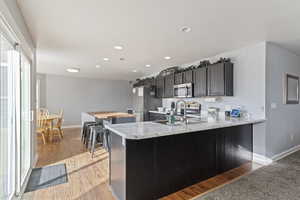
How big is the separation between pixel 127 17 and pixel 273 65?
3157 mm

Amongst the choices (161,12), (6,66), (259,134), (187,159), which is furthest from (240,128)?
(6,66)

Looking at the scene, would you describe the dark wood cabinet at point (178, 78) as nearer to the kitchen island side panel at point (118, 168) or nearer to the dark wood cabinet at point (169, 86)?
the dark wood cabinet at point (169, 86)

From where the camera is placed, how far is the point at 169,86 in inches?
214

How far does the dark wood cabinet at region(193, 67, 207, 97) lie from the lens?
4.03 meters

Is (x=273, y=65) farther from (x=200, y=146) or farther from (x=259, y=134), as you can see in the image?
(x=200, y=146)

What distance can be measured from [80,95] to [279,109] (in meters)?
7.67

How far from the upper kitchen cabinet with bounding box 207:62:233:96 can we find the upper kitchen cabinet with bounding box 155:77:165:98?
86.0 inches

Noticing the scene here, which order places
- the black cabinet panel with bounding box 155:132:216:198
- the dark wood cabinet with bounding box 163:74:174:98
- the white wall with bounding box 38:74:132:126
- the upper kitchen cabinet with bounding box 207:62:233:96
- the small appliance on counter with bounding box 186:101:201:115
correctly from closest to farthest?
1. the black cabinet panel with bounding box 155:132:216:198
2. the upper kitchen cabinet with bounding box 207:62:233:96
3. the small appliance on counter with bounding box 186:101:201:115
4. the dark wood cabinet with bounding box 163:74:174:98
5. the white wall with bounding box 38:74:132:126

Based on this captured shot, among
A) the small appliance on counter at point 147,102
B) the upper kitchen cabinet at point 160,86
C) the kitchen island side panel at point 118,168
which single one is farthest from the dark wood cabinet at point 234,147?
the small appliance on counter at point 147,102

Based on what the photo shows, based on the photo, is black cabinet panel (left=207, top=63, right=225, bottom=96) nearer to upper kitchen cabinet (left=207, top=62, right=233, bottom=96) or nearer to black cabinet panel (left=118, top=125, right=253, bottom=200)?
upper kitchen cabinet (left=207, top=62, right=233, bottom=96)

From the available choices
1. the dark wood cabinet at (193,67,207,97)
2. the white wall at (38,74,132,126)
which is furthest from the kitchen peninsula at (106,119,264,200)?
the white wall at (38,74,132,126)

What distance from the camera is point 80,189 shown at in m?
2.29

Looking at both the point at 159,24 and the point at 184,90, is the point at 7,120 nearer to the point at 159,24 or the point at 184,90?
the point at 159,24

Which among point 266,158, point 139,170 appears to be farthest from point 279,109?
point 139,170
